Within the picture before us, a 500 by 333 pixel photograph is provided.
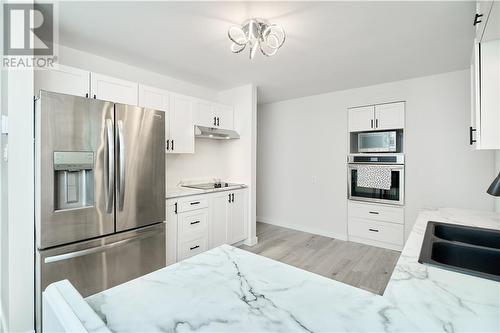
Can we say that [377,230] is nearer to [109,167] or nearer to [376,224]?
[376,224]

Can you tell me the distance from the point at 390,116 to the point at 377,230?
170 cm

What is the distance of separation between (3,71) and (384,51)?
11.0 feet

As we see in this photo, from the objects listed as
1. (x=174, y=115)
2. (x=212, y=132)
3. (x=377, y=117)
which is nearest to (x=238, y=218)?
(x=212, y=132)

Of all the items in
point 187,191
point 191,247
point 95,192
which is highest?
point 95,192

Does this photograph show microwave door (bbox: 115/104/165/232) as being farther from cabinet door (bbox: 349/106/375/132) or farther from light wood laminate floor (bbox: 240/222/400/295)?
A: cabinet door (bbox: 349/106/375/132)

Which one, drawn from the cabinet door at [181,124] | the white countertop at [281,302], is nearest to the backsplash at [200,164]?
the cabinet door at [181,124]

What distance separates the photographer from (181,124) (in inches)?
124

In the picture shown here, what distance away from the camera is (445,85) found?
10.3 ft

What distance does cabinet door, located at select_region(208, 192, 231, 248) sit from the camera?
3.16 meters

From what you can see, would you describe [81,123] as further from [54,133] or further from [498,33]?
[498,33]

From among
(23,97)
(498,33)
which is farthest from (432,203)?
(23,97)

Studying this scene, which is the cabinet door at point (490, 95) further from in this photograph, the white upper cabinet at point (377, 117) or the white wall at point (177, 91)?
the white wall at point (177, 91)

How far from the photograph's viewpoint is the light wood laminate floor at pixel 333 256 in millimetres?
2693

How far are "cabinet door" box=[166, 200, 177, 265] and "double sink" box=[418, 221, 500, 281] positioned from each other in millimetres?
2268
